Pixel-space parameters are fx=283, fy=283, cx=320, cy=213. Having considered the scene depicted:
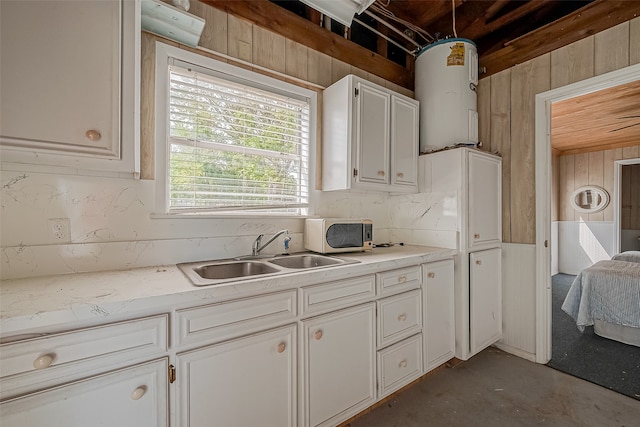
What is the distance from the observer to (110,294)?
1017mm

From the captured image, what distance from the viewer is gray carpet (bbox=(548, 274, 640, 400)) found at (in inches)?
80.0

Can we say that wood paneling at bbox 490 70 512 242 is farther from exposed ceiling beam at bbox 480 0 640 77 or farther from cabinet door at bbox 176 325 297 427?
cabinet door at bbox 176 325 297 427

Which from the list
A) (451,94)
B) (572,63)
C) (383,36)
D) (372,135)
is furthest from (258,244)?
(572,63)

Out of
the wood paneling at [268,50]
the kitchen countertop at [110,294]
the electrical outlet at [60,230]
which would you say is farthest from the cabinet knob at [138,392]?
the wood paneling at [268,50]

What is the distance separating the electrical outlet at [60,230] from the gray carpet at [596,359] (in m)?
3.38

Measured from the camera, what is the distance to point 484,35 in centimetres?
271

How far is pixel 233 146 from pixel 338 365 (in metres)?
1.48

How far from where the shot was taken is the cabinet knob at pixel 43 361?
0.85 meters

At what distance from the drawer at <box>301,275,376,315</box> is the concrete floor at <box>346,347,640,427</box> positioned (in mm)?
780

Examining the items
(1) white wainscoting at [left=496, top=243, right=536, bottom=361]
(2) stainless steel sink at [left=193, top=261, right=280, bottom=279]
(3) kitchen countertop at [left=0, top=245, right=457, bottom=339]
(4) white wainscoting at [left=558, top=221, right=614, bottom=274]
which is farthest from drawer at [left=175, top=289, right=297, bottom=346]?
(4) white wainscoting at [left=558, top=221, right=614, bottom=274]

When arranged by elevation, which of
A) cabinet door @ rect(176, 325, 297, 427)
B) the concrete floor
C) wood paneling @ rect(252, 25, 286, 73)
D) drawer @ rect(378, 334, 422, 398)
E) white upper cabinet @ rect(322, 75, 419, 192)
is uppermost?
wood paneling @ rect(252, 25, 286, 73)

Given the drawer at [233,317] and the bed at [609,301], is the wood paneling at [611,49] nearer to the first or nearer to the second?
the bed at [609,301]

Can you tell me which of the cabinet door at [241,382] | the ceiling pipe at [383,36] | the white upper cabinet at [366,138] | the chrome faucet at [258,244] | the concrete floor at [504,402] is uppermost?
the ceiling pipe at [383,36]

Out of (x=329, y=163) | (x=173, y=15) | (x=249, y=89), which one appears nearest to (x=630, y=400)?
(x=329, y=163)
